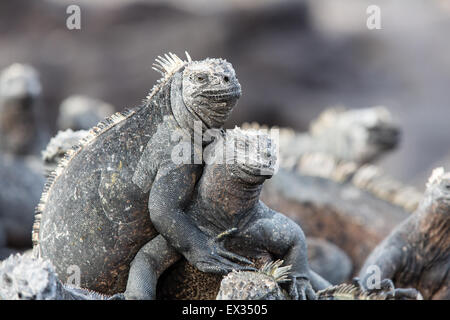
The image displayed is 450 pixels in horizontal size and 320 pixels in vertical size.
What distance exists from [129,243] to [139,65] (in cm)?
1050

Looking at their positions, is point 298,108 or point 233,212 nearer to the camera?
point 233,212

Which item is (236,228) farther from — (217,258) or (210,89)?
(210,89)

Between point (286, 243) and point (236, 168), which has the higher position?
point (236, 168)

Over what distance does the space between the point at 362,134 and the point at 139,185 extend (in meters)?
5.42

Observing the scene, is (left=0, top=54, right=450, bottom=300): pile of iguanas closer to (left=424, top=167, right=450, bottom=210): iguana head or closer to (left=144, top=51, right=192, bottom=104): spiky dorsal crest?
(left=144, top=51, right=192, bottom=104): spiky dorsal crest

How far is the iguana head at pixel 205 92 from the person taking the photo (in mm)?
3977

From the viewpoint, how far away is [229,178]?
403cm

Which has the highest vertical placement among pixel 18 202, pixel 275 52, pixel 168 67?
pixel 275 52

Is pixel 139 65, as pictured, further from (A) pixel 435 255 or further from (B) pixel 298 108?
(A) pixel 435 255

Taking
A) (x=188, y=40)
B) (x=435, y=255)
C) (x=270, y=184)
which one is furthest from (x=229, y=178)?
(x=188, y=40)

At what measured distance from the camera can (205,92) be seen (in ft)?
13.1

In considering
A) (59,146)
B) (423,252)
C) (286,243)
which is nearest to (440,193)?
(423,252)

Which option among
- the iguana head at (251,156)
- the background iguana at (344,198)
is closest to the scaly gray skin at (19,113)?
the background iguana at (344,198)

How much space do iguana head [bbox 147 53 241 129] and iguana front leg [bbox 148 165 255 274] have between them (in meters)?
0.28
